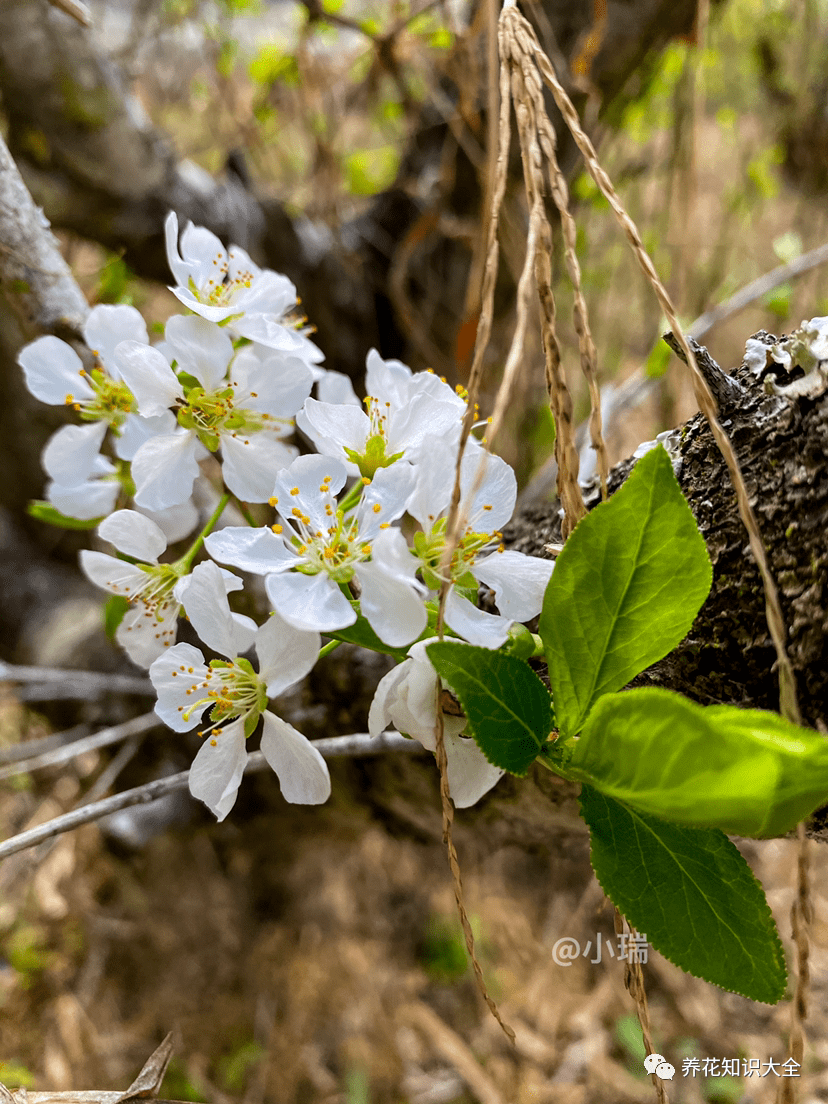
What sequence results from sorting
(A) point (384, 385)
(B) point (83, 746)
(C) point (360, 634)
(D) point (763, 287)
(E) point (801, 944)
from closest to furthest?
1. (E) point (801, 944)
2. (C) point (360, 634)
3. (A) point (384, 385)
4. (B) point (83, 746)
5. (D) point (763, 287)

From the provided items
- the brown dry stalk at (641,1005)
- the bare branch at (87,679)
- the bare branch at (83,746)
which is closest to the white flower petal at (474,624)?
the brown dry stalk at (641,1005)

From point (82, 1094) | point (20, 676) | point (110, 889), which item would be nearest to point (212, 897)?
point (110, 889)

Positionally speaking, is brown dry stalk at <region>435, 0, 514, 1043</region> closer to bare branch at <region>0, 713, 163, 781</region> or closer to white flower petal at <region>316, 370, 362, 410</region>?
white flower petal at <region>316, 370, 362, 410</region>

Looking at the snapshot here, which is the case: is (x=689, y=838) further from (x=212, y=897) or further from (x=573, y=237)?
(x=212, y=897)

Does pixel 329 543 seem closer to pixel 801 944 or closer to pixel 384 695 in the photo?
pixel 384 695

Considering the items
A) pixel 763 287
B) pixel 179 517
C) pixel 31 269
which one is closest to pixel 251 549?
pixel 179 517
